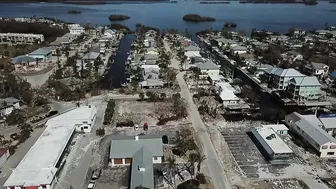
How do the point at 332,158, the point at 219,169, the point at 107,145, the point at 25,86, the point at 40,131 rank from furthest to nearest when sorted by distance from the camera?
1. the point at 25,86
2. the point at 40,131
3. the point at 107,145
4. the point at 332,158
5. the point at 219,169

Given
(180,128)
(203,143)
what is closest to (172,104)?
(180,128)

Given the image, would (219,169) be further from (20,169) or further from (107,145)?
(20,169)

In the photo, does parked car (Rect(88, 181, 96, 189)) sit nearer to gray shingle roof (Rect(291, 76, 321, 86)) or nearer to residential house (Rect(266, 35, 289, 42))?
gray shingle roof (Rect(291, 76, 321, 86))

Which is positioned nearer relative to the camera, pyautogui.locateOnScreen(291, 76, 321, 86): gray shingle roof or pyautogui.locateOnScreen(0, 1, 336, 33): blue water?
pyautogui.locateOnScreen(291, 76, 321, 86): gray shingle roof

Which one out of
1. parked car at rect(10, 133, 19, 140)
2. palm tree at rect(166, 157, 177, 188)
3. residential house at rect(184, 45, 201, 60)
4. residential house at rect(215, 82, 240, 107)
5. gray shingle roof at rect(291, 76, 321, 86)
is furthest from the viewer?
residential house at rect(184, 45, 201, 60)

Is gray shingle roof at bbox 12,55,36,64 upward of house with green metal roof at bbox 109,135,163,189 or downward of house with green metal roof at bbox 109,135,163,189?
upward

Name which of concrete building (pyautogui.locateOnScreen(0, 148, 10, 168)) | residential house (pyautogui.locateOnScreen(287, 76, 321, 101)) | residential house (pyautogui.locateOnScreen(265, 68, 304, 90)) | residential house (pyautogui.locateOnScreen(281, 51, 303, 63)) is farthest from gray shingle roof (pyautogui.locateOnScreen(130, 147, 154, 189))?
residential house (pyautogui.locateOnScreen(281, 51, 303, 63))
